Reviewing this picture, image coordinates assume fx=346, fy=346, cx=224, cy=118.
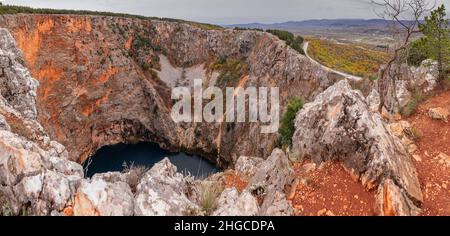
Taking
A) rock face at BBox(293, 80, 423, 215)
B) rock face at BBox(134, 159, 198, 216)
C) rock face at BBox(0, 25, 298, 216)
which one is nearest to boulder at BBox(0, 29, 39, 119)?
rock face at BBox(0, 25, 298, 216)

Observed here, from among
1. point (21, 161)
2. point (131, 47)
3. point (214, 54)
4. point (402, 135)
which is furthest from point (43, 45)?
point (402, 135)

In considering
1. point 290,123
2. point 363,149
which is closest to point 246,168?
point 363,149

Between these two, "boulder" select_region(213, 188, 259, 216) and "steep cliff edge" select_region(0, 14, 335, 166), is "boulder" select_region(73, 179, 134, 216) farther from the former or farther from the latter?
"steep cliff edge" select_region(0, 14, 335, 166)

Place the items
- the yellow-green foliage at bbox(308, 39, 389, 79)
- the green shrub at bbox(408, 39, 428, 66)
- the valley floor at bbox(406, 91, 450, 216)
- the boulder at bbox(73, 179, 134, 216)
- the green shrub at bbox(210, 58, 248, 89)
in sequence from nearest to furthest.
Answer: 1. the boulder at bbox(73, 179, 134, 216)
2. the valley floor at bbox(406, 91, 450, 216)
3. the green shrub at bbox(408, 39, 428, 66)
4. the yellow-green foliage at bbox(308, 39, 389, 79)
5. the green shrub at bbox(210, 58, 248, 89)

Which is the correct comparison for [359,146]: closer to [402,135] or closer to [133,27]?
[402,135]

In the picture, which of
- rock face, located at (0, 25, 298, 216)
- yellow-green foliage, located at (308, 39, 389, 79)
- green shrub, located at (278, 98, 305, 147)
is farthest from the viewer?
yellow-green foliage, located at (308, 39, 389, 79)

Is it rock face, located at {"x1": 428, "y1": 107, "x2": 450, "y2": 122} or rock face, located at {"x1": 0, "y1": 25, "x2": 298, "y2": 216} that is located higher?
rock face, located at {"x1": 428, "y1": 107, "x2": 450, "y2": 122}

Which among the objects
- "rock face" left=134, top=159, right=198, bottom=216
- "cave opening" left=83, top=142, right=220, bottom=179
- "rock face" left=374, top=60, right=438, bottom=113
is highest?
"rock face" left=374, top=60, right=438, bottom=113

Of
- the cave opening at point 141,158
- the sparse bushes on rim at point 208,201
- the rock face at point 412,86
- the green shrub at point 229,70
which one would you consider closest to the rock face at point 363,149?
the rock face at point 412,86
